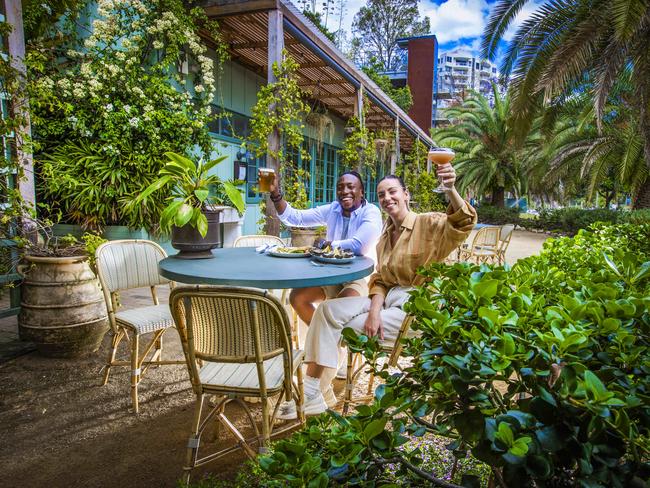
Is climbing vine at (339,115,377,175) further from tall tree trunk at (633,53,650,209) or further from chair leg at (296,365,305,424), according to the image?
chair leg at (296,365,305,424)

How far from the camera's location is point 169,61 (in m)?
5.68

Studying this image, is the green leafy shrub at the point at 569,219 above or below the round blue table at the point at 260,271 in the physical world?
below

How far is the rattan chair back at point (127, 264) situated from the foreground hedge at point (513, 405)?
2352 mm

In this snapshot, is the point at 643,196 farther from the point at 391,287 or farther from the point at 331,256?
the point at 331,256

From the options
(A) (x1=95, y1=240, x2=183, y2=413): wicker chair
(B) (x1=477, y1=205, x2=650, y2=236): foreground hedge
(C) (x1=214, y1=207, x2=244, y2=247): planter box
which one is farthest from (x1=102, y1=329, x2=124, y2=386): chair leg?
(B) (x1=477, y1=205, x2=650, y2=236): foreground hedge

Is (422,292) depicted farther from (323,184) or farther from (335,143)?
(335,143)

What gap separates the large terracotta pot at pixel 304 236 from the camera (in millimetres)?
7125

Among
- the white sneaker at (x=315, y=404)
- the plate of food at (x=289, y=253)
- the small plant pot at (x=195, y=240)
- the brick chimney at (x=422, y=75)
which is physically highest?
the brick chimney at (x=422, y=75)

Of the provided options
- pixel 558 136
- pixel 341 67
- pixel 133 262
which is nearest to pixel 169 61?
pixel 341 67

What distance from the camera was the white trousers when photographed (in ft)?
8.52

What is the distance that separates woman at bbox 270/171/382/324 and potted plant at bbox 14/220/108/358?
1.63 m

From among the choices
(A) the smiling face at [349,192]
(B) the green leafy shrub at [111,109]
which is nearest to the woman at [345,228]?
(A) the smiling face at [349,192]

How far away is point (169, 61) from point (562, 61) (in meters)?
6.08

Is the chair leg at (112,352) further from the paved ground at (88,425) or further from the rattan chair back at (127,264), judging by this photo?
the rattan chair back at (127,264)
